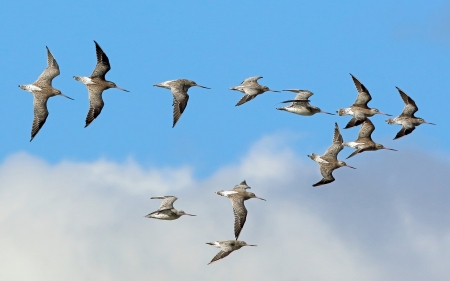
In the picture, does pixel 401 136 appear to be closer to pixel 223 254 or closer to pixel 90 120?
pixel 223 254

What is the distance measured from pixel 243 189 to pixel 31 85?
1016 centimetres

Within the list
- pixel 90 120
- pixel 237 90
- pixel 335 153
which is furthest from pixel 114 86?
pixel 335 153

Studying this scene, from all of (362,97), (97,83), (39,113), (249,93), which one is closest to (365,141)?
(362,97)

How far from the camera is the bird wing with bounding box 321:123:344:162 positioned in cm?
5959

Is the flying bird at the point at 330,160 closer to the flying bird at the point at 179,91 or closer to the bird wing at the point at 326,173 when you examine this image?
the bird wing at the point at 326,173

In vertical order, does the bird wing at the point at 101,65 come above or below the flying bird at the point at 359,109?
above

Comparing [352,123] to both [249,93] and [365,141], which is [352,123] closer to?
[365,141]

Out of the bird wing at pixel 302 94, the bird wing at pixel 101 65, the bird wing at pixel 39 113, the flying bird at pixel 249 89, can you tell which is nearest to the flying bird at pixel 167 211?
the flying bird at pixel 249 89

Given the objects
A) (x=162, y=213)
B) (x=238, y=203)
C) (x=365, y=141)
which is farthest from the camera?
(x=365, y=141)

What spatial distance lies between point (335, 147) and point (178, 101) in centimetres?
755

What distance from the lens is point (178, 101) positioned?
57188 millimetres

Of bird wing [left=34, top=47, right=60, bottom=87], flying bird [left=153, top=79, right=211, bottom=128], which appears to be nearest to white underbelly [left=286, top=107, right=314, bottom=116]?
flying bird [left=153, top=79, right=211, bottom=128]

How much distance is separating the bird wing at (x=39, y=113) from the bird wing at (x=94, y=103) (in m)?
1.83

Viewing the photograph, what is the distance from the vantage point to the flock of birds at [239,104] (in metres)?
55.7
